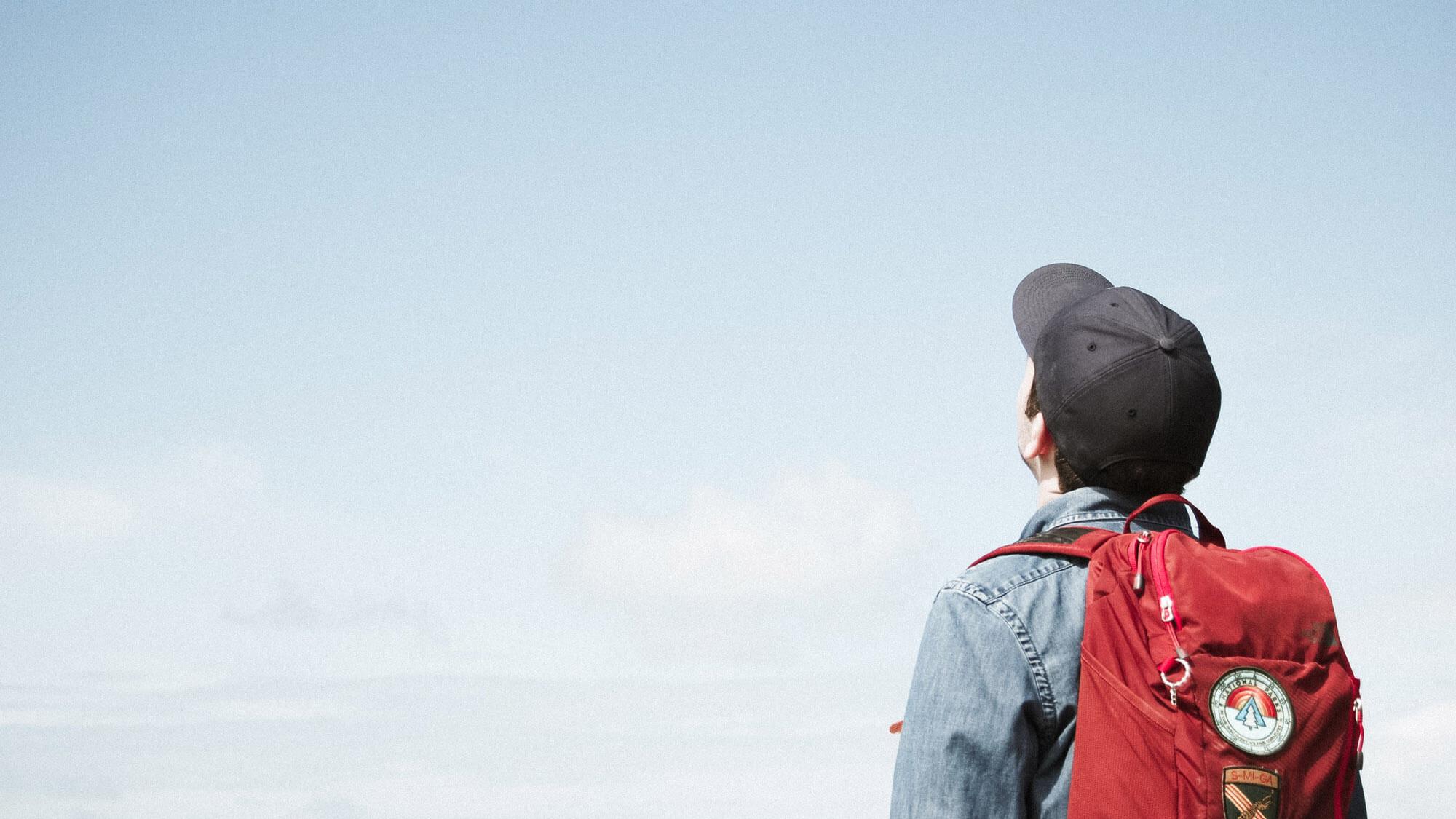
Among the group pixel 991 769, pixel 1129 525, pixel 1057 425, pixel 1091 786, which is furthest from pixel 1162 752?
pixel 1057 425

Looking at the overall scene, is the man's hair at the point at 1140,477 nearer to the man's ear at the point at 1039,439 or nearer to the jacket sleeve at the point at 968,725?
the man's ear at the point at 1039,439

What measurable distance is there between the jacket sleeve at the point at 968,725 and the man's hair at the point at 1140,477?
0.57 m

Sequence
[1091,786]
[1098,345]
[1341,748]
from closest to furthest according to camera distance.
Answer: [1091,786] < [1341,748] < [1098,345]

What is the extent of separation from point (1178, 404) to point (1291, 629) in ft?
1.95

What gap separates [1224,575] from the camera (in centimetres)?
309

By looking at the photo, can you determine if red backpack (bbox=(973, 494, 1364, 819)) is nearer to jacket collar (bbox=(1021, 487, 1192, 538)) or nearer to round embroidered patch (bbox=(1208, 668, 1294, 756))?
round embroidered patch (bbox=(1208, 668, 1294, 756))

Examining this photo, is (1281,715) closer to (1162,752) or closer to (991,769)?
(1162,752)

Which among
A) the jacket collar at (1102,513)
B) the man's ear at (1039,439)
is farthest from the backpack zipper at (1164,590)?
the man's ear at (1039,439)

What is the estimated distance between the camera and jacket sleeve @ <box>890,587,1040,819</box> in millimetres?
2986

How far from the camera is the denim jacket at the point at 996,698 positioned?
2992 mm

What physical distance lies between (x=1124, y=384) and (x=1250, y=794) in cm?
98

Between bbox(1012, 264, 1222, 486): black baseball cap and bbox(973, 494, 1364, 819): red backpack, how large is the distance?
226mm

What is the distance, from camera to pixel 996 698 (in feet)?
9.90

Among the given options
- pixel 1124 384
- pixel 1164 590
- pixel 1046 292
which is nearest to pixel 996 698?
pixel 1164 590
